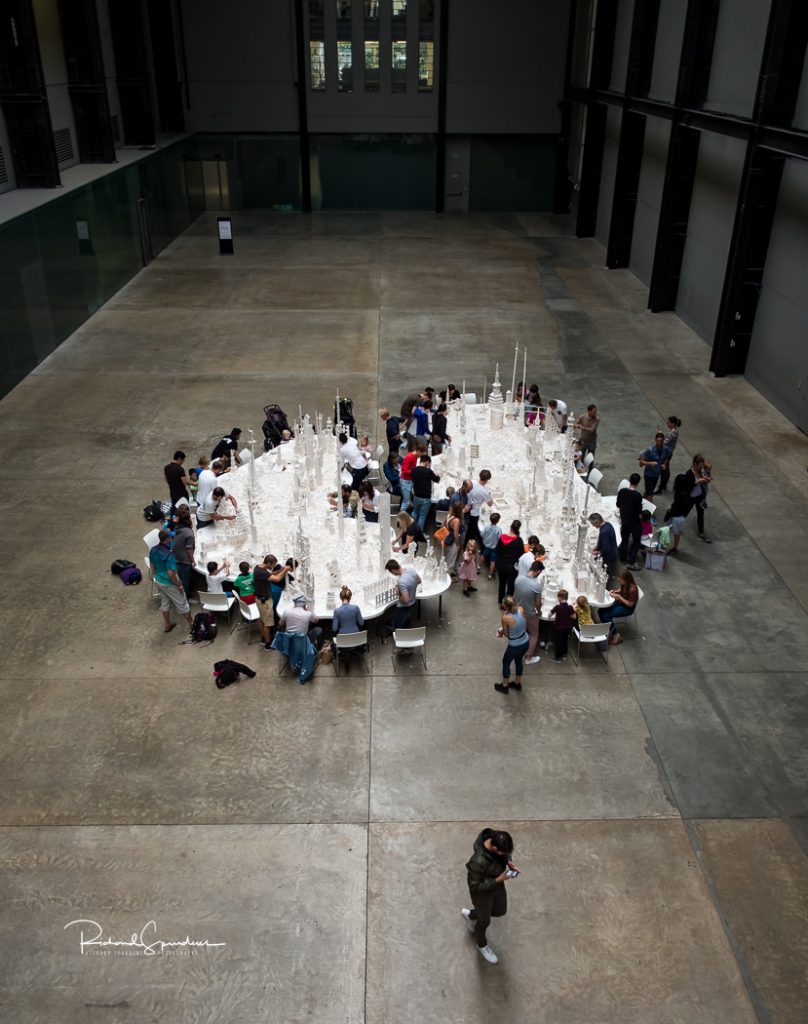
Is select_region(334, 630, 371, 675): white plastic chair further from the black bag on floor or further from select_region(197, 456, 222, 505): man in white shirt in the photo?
select_region(197, 456, 222, 505): man in white shirt

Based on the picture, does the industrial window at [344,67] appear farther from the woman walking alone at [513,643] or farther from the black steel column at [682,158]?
the woman walking alone at [513,643]

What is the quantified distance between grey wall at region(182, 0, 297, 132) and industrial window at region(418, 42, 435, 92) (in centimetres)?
523

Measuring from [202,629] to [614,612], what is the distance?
5196 millimetres

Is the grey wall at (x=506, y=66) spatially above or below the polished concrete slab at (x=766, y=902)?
above

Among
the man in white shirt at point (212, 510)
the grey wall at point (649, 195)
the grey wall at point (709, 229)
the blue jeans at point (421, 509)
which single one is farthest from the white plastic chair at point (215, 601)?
the grey wall at point (649, 195)

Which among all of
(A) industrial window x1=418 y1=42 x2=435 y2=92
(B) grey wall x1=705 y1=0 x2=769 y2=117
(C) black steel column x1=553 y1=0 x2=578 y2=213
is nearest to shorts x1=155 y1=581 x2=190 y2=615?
(B) grey wall x1=705 y1=0 x2=769 y2=117

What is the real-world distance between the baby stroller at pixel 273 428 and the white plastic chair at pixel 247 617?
4.66 m

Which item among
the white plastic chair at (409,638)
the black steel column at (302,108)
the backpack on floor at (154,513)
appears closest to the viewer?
the white plastic chair at (409,638)

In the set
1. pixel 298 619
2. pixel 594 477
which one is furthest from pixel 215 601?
pixel 594 477

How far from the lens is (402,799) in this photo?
8242 millimetres

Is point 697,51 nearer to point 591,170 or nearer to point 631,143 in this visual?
point 631,143

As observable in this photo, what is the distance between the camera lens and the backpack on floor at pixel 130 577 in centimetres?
1154

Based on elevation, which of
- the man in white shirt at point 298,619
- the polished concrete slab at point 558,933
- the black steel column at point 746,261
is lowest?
the polished concrete slab at point 558,933

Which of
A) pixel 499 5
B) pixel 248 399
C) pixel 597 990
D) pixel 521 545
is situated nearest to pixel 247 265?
pixel 248 399
